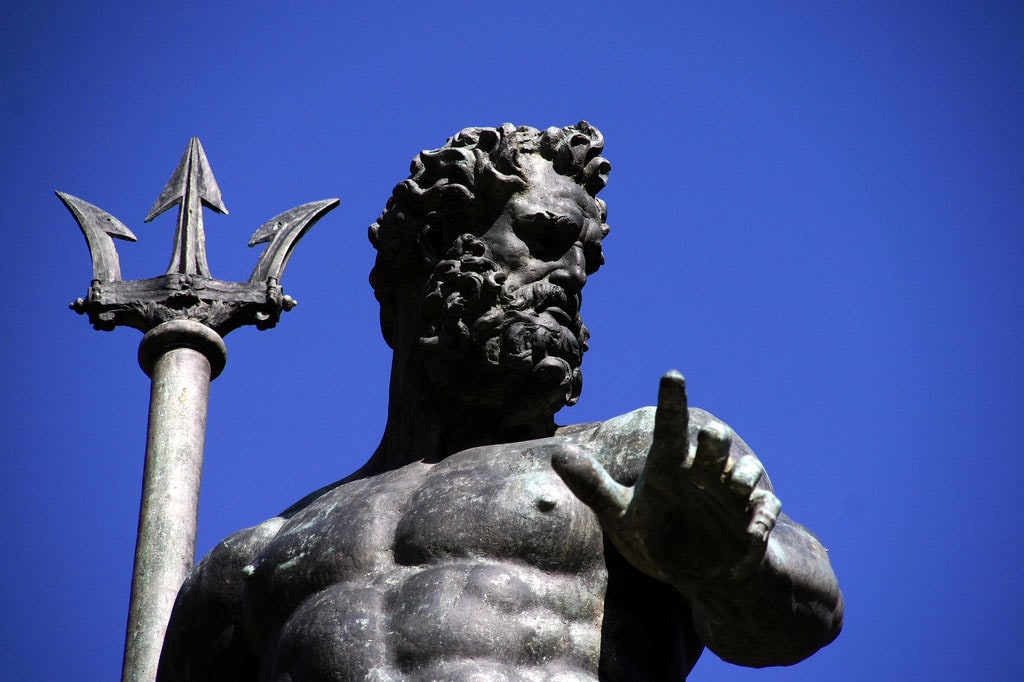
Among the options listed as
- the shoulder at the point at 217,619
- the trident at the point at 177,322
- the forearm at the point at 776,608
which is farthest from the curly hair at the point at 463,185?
the trident at the point at 177,322

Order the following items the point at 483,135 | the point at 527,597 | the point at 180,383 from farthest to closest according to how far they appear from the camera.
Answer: the point at 180,383
the point at 483,135
the point at 527,597

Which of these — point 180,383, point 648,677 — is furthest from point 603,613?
point 180,383

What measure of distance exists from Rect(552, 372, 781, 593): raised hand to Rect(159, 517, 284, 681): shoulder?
2301mm

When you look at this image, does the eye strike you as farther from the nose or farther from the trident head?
the trident head

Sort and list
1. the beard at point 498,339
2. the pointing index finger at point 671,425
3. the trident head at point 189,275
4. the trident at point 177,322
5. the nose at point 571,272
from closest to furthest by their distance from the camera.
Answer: the pointing index finger at point 671,425, the beard at point 498,339, the nose at point 571,272, the trident at point 177,322, the trident head at point 189,275

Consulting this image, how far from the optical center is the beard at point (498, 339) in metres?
8.80

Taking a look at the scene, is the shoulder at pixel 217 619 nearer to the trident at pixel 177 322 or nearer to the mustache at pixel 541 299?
the mustache at pixel 541 299

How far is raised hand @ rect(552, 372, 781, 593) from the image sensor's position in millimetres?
7074

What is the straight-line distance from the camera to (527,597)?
804cm

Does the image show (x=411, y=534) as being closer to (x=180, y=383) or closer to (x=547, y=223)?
(x=547, y=223)

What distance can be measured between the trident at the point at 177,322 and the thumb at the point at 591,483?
6045mm

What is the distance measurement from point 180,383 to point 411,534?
6.90 meters

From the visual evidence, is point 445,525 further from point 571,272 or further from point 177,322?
point 177,322

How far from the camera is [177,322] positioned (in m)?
15.3
